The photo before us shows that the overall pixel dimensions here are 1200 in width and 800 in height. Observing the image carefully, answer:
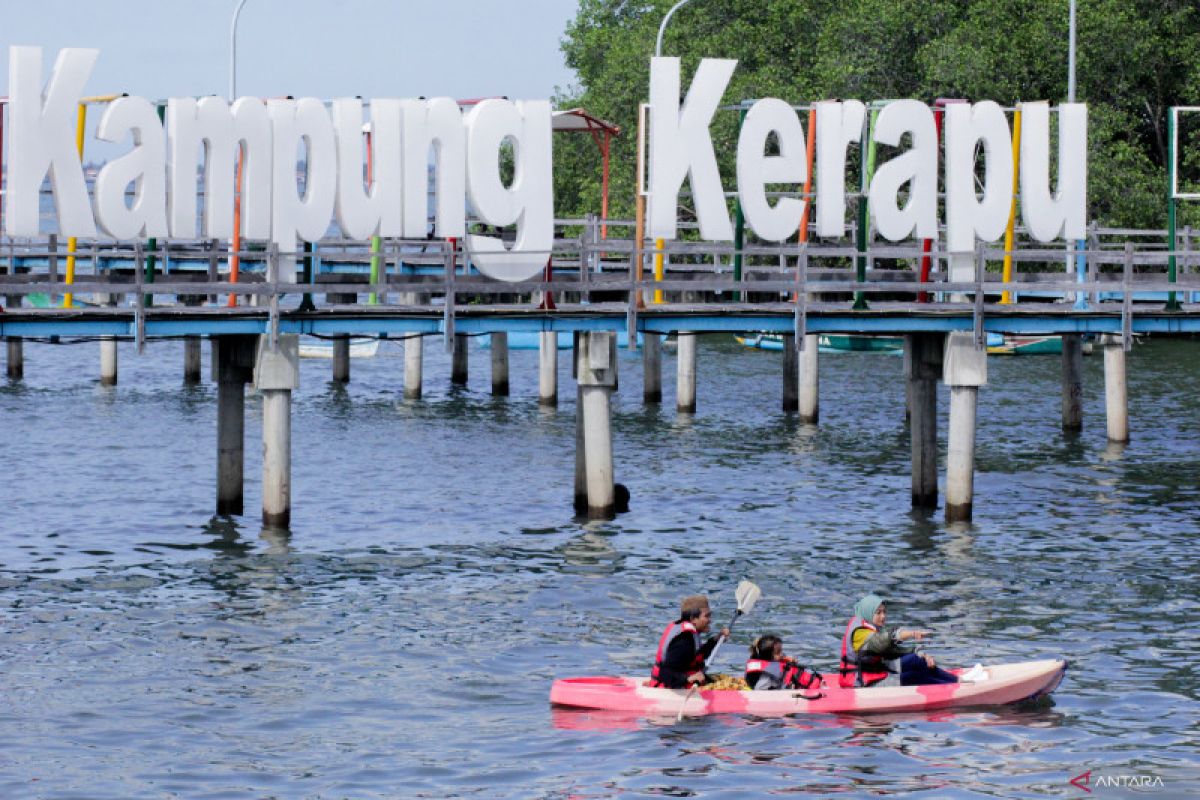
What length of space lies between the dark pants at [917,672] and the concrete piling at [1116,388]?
71.2ft

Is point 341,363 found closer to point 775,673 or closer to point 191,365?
point 191,365

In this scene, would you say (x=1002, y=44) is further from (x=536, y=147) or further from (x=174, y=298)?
(x=536, y=147)

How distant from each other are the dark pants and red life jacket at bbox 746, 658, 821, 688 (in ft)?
3.34

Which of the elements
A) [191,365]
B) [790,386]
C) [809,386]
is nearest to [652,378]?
[790,386]

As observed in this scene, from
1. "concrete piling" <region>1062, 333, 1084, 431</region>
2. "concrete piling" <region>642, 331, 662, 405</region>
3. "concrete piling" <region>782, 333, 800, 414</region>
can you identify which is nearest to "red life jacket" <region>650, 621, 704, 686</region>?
"concrete piling" <region>1062, 333, 1084, 431</region>

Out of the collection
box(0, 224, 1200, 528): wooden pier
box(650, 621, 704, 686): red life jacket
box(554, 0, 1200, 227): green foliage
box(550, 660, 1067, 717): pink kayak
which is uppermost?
box(554, 0, 1200, 227): green foliage

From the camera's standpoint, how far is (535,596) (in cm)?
3044

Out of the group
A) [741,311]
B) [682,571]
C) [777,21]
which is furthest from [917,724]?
[777,21]

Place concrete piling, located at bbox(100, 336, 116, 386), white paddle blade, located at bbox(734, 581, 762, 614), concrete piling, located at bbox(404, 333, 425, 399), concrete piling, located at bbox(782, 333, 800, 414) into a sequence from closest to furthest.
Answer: white paddle blade, located at bbox(734, 581, 762, 614)
concrete piling, located at bbox(782, 333, 800, 414)
concrete piling, located at bbox(404, 333, 425, 399)
concrete piling, located at bbox(100, 336, 116, 386)

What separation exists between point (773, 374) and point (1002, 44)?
13.3 m

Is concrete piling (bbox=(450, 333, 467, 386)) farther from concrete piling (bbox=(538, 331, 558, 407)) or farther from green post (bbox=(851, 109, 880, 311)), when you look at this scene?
green post (bbox=(851, 109, 880, 311))

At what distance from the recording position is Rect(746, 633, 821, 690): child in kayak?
2431cm

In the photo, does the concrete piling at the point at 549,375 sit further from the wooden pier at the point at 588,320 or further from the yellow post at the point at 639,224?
the yellow post at the point at 639,224

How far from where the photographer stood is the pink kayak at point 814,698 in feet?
78.7
